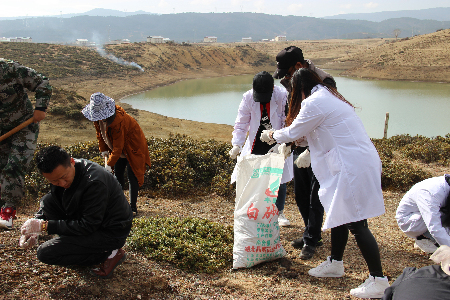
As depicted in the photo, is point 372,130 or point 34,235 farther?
point 372,130

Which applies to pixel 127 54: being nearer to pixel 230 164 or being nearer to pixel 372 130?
pixel 372 130

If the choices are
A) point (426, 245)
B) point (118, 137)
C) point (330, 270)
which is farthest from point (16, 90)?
point (426, 245)

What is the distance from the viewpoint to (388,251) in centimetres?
343

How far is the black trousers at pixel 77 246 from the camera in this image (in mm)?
2355

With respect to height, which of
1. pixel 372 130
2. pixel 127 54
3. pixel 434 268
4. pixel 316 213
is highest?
pixel 127 54

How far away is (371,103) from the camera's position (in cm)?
2316

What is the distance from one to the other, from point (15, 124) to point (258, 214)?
97.8 inches

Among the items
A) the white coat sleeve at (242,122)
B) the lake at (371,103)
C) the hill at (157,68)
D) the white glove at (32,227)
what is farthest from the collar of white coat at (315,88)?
the lake at (371,103)

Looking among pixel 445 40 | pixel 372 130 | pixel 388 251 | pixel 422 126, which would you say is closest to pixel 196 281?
pixel 388 251

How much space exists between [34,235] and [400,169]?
5468mm

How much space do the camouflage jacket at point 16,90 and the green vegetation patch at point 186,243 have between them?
152cm

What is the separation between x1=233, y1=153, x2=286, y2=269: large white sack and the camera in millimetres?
2877

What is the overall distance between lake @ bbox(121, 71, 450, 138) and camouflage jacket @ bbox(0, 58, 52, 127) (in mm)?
12187

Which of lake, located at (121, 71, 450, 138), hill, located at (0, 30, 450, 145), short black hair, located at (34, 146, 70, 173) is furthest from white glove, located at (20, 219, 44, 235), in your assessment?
lake, located at (121, 71, 450, 138)
